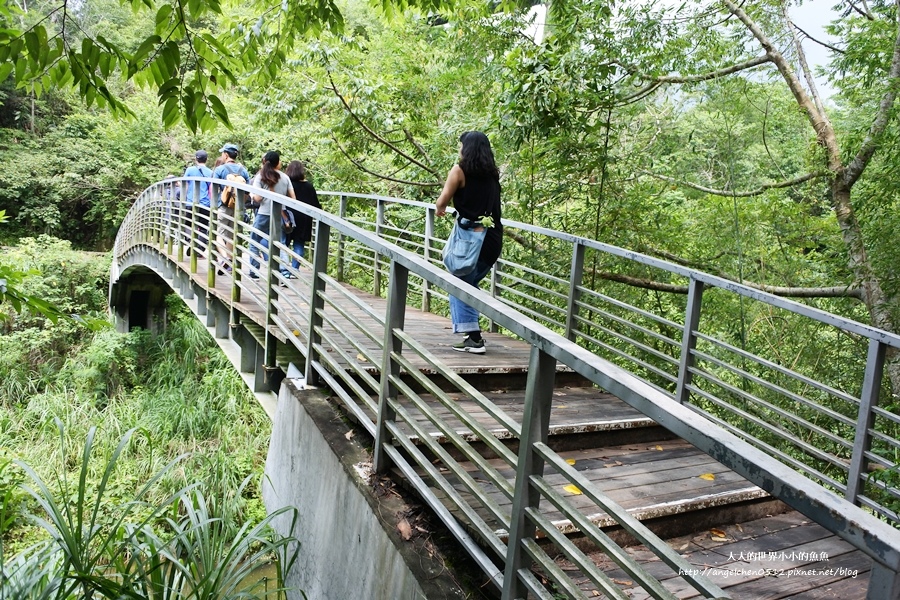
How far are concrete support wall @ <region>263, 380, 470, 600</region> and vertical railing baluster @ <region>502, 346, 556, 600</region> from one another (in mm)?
434

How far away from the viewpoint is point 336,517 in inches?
129

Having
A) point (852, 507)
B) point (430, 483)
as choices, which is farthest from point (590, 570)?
point (430, 483)

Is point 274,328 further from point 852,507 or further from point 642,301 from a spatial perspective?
point 642,301

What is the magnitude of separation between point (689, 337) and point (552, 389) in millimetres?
2355

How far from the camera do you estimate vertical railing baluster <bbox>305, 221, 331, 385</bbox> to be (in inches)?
155

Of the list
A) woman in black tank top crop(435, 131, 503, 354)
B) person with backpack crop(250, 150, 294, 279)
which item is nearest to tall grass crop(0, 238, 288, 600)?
woman in black tank top crop(435, 131, 503, 354)

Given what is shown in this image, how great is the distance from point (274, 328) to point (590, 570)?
11.2ft

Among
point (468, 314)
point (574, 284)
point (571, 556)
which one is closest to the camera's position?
point (571, 556)

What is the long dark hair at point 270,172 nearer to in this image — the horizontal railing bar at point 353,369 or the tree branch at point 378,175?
the horizontal railing bar at point 353,369

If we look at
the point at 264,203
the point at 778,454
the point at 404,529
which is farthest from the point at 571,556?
the point at 264,203

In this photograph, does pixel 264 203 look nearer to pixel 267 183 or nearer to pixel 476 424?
pixel 267 183

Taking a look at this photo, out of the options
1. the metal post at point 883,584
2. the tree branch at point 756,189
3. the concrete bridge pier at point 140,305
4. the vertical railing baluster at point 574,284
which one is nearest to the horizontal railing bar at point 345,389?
the vertical railing baluster at point 574,284

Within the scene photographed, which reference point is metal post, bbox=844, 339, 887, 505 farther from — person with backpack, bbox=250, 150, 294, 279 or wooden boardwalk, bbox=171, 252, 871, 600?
person with backpack, bbox=250, 150, 294, 279

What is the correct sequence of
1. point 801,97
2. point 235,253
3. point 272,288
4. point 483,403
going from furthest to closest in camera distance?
point 801,97, point 235,253, point 272,288, point 483,403
